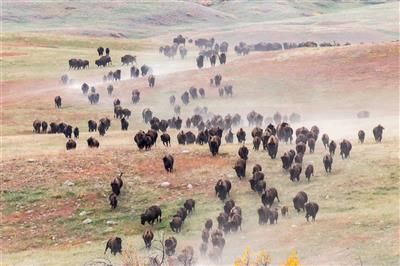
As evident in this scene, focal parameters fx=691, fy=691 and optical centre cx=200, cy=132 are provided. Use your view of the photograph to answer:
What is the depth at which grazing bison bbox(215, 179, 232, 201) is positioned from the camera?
3141 centimetres

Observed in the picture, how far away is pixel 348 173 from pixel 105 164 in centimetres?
1216

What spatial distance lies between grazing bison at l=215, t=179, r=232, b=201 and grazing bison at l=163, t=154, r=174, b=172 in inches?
142

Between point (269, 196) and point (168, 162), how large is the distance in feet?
21.3

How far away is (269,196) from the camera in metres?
30.0

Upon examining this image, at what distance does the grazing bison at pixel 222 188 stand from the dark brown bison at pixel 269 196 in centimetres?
209

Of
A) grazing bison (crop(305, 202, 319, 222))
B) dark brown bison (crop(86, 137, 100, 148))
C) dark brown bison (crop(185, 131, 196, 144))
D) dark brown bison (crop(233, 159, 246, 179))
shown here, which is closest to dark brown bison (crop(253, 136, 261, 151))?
dark brown bison (crop(233, 159, 246, 179))

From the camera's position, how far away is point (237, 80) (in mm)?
62500

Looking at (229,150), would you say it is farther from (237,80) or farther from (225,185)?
(237,80)

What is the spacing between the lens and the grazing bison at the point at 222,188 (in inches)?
1236

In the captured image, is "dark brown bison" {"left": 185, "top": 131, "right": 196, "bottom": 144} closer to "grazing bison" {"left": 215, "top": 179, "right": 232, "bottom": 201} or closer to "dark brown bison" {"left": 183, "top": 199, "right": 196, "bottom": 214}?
"grazing bison" {"left": 215, "top": 179, "right": 232, "bottom": 201}

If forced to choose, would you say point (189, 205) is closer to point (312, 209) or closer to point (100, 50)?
point (312, 209)

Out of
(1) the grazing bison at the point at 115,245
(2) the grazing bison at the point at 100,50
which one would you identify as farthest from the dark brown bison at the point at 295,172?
(2) the grazing bison at the point at 100,50

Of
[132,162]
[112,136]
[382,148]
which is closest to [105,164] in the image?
[132,162]

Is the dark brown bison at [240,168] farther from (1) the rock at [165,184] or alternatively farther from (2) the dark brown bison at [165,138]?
(2) the dark brown bison at [165,138]
